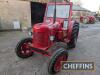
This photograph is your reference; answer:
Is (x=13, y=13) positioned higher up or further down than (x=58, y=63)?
higher up

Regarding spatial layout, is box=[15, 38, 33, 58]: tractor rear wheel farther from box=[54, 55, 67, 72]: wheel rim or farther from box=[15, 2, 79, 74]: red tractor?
box=[54, 55, 67, 72]: wheel rim

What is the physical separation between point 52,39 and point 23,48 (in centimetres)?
106

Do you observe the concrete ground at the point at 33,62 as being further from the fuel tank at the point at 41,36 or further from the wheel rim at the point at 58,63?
the fuel tank at the point at 41,36

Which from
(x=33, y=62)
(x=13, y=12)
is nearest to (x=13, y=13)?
(x=13, y=12)

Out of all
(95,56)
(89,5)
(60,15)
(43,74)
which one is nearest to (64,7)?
(60,15)

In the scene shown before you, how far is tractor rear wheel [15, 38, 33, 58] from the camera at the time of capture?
168 inches

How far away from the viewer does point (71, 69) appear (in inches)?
144

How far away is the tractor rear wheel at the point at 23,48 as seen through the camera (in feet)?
14.0

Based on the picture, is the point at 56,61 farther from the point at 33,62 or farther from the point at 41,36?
the point at 33,62

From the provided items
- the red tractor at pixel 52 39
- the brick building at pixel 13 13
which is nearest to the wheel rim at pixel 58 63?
the red tractor at pixel 52 39

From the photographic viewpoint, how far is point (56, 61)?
3277 mm

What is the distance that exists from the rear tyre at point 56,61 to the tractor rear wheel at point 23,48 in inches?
48.5

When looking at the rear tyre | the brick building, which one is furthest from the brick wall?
the rear tyre

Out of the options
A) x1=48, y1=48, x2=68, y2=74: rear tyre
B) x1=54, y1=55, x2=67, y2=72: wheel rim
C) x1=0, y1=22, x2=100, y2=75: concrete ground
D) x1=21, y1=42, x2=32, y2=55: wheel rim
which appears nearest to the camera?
x1=48, y1=48, x2=68, y2=74: rear tyre
